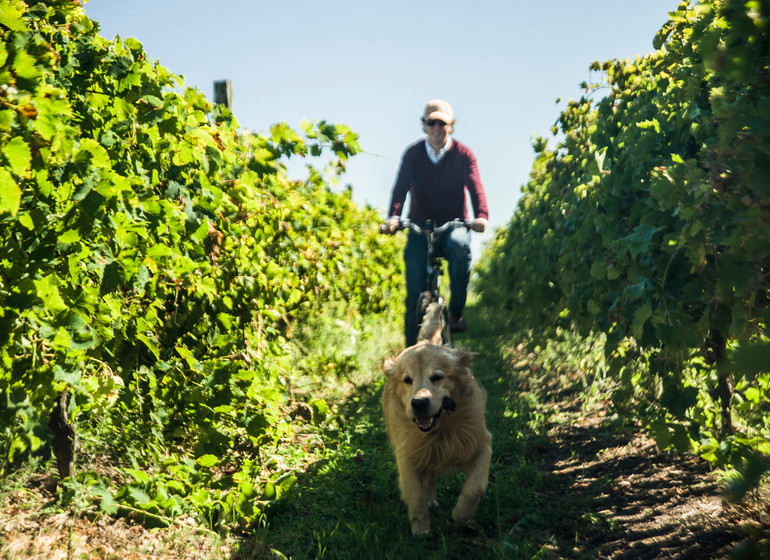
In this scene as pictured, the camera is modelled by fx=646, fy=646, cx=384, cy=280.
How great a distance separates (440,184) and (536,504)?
2.76 metres

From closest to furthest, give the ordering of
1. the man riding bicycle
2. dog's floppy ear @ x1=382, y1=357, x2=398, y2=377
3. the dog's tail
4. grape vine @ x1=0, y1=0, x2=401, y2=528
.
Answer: grape vine @ x1=0, y1=0, x2=401, y2=528 < dog's floppy ear @ x1=382, y1=357, x2=398, y2=377 < the dog's tail < the man riding bicycle

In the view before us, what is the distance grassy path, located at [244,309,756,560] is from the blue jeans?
3.26 ft

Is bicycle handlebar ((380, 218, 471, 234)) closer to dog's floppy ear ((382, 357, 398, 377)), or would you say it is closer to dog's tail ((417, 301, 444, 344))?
dog's tail ((417, 301, 444, 344))

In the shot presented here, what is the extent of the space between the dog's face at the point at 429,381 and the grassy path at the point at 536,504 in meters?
0.54

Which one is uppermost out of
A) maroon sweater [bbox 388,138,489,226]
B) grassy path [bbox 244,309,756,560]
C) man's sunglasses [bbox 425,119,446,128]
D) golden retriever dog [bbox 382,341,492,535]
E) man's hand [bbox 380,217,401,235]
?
man's sunglasses [bbox 425,119,446,128]

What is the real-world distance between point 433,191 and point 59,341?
3.70 m

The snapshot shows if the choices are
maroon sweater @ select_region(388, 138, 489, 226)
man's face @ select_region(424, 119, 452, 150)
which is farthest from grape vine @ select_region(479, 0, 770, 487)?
man's face @ select_region(424, 119, 452, 150)

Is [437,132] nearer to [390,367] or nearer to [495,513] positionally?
[390,367]

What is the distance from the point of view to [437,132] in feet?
17.4

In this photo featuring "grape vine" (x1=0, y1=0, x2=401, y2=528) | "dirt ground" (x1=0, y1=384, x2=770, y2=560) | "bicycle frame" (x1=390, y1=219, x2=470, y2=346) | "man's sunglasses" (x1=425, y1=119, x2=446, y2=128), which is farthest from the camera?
"man's sunglasses" (x1=425, y1=119, x2=446, y2=128)

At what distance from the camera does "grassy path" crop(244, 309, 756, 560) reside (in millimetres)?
2861

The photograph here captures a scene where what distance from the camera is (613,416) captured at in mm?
4926

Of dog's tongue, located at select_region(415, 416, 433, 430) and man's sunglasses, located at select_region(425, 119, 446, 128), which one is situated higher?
man's sunglasses, located at select_region(425, 119, 446, 128)

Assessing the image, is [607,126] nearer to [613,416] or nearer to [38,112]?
[613,416]
